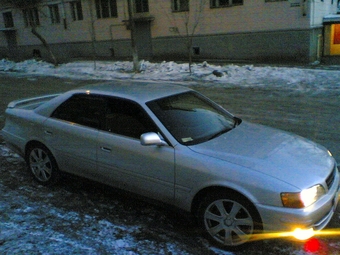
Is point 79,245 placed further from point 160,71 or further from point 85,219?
point 160,71

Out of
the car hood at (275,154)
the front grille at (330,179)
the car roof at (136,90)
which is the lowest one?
the front grille at (330,179)

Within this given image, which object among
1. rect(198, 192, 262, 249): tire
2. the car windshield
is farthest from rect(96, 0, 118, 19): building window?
rect(198, 192, 262, 249): tire

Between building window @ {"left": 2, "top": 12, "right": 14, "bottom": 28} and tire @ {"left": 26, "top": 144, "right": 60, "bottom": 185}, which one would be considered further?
building window @ {"left": 2, "top": 12, "right": 14, "bottom": 28}

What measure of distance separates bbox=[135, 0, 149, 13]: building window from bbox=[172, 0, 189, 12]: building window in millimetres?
2170

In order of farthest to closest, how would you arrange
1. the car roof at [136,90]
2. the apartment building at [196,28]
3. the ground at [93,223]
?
the apartment building at [196,28] < the car roof at [136,90] < the ground at [93,223]

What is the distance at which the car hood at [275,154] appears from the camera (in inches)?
125

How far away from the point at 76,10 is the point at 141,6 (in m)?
6.15

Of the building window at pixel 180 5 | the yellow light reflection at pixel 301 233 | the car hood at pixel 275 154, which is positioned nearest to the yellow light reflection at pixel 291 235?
the yellow light reflection at pixel 301 233

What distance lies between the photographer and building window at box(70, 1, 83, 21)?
83.8 ft

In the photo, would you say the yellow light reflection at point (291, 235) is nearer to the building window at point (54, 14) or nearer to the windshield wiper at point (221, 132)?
the windshield wiper at point (221, 132)

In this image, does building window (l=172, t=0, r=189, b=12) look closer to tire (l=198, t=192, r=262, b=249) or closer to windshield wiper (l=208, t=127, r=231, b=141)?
windshield wiper (l=208, t=127, r=231, b=141)

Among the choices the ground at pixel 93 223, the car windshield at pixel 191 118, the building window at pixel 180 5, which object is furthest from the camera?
the building window at pixel 180 5

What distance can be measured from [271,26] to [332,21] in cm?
380

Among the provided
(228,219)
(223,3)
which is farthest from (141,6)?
(228,219)
